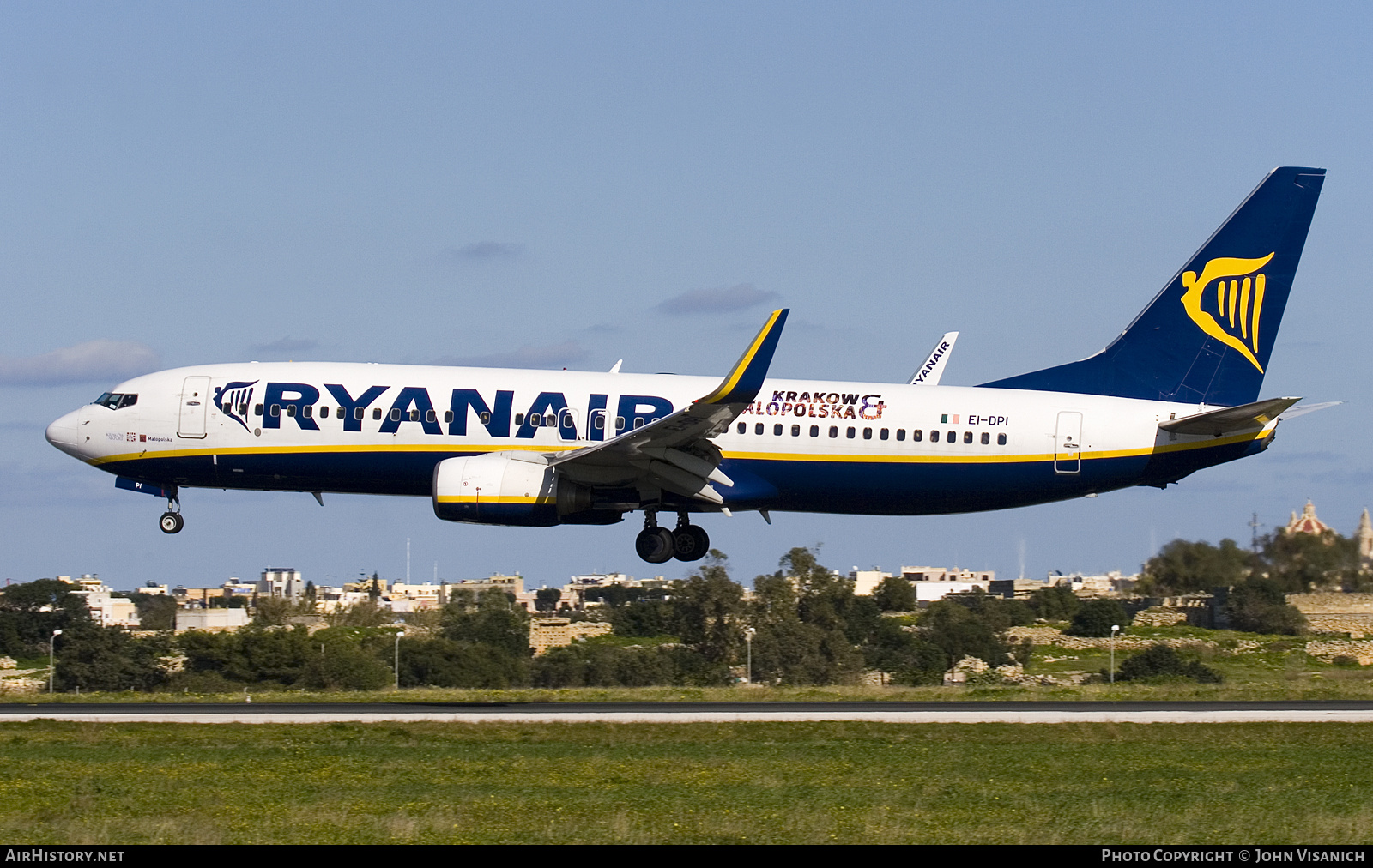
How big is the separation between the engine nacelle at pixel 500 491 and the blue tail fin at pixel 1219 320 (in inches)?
462

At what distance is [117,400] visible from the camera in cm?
4250

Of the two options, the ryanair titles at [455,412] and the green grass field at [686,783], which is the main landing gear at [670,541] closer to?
the ryanair titles at [455,412]

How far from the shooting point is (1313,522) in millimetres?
70875

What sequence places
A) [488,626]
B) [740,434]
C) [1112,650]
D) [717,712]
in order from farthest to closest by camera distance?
[488,626], [1112,650], [740,434], [717,712]

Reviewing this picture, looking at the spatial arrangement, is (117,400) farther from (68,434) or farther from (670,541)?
(670,541)

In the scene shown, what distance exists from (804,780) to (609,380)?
1687cm

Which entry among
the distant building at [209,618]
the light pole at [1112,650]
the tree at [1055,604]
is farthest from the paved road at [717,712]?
the distant building at [209,618]

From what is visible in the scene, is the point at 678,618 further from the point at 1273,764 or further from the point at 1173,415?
the point at 1273,764

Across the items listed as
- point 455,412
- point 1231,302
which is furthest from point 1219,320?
point 455,412

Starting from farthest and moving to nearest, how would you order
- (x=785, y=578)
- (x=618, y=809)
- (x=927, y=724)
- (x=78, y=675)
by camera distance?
(x=785, y=578)
(x=78, y=675)
(x=927, y=724)
(x=618, y=809)

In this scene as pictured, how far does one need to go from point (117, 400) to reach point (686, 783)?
2376 cm

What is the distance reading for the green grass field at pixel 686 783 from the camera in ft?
69.6

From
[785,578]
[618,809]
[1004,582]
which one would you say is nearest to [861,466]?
[618,809]

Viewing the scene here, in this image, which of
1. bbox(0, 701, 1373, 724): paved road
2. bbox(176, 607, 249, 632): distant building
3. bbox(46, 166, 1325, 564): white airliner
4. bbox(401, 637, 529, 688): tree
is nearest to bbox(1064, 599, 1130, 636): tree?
bbox(401, 637, 529, 688): tree
